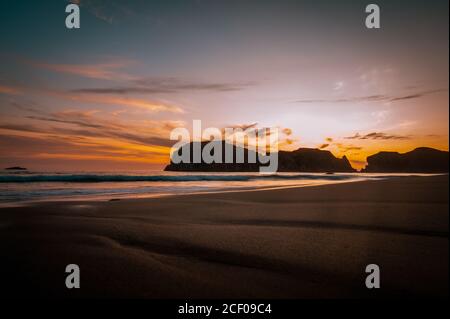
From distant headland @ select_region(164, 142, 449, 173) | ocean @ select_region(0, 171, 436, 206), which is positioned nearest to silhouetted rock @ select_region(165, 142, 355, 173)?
distant headland @ select_region(164, 142, 449, 173)

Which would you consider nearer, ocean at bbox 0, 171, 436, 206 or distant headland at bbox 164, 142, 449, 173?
ocean at bbox 0, 171, 436, 206

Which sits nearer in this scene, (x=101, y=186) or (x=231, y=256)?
(x=231, y=256)

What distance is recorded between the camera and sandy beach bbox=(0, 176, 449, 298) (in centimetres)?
255

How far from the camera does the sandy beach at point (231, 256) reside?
2.55 meters

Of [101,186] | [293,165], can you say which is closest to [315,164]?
[293,165]

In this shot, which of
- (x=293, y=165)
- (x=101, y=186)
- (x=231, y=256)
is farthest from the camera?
(x=293, y=165)

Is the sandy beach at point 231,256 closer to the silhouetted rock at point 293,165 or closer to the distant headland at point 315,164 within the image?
the distant headland at point 315,164

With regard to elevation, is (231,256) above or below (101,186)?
above

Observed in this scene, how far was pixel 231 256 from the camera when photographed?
346 cm

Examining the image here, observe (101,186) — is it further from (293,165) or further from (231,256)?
(293,165)

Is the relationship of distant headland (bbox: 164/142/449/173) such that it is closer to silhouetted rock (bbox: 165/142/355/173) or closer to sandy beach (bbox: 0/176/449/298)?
silhouetted rock (bbox: 165/142/355/173)
